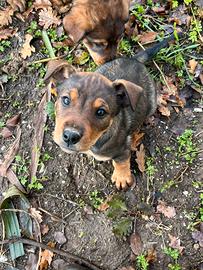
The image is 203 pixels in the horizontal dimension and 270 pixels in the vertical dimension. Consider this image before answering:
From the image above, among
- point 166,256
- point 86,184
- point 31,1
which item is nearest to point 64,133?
point 86,184

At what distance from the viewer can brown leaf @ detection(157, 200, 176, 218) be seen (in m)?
5.52

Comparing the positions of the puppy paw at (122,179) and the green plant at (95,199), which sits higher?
the puppy paw at (122,179)

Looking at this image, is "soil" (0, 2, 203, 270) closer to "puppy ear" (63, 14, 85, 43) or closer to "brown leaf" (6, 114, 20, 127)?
"brown leaf" (6, 114, 20, 127)

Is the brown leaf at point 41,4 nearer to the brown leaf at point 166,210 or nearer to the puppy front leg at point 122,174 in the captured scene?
the puppy front leg at point 122,174

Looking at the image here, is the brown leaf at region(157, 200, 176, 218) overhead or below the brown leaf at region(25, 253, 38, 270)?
overhead

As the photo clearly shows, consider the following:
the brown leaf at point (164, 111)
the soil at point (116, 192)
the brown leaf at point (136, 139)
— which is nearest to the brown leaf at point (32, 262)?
the soil at point (116, 192)

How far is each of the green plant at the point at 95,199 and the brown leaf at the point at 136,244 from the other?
53 centimetres

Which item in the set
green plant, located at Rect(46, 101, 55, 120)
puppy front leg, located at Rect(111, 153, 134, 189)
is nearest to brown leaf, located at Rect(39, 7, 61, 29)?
green plant, located at Rect(46, 101, 55, 120)

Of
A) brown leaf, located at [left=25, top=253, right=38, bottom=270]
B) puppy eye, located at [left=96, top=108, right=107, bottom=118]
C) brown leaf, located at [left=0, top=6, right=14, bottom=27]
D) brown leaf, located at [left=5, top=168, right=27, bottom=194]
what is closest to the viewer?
puppy eye, located at [left=96, top=108, right=107, bottom=118]

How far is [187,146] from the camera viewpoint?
5.82 meters

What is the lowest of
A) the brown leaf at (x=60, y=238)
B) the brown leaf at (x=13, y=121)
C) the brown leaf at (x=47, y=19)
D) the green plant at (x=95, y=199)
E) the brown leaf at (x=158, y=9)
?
the brown leaf at (x=60, y=238)

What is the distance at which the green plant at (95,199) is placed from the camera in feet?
18.3

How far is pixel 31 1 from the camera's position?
6.67m

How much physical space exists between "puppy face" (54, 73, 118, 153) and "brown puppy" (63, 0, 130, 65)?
1324mm
